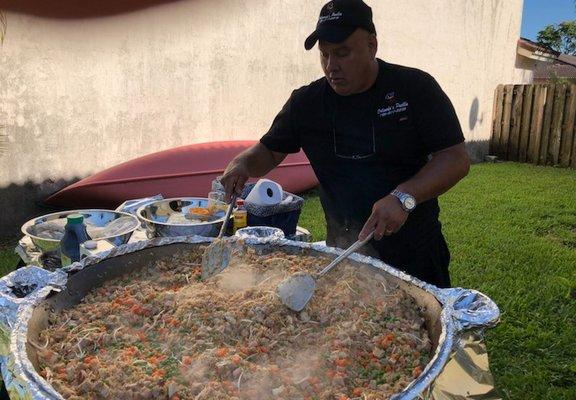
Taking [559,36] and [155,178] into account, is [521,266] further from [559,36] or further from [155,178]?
[559,36]

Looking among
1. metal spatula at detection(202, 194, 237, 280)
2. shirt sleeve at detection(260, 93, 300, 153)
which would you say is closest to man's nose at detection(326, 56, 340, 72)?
shirt sleeve at detection(260, 93, 300, 153)

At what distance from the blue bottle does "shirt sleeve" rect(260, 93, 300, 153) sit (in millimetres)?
1201

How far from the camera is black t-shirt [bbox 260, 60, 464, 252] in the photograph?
2566mm

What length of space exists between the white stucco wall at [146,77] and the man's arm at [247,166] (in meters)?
4.43

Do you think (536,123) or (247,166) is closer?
(247,166)

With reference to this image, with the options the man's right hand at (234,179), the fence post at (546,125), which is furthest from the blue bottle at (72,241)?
the fence post at (546,125)

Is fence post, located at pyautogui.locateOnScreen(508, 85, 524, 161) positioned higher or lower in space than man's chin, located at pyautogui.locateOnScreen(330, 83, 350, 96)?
lower

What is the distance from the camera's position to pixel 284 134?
301 cm

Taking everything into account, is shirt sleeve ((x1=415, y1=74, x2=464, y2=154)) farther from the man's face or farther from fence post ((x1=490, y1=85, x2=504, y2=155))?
fence post ((x1=490, y1=85, x2=504, y2=155))

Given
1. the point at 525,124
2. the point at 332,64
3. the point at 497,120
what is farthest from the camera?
the point at 497,120

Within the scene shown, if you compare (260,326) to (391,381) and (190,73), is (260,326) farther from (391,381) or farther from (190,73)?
(190,73)

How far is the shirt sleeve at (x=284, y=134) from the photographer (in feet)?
9.71

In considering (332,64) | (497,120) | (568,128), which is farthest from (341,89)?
(497,120)

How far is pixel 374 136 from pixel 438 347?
1308 mm
